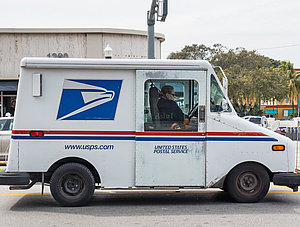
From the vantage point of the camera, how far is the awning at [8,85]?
25.2 metres

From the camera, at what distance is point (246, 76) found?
4950 centimetres

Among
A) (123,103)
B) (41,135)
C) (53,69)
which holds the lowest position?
(41,135)

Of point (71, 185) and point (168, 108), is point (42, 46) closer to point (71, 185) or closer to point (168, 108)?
point (71, 185)

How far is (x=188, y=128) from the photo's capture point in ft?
26.4

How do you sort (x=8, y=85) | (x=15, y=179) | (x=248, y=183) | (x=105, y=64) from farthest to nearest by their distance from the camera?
1. (x=8, y=85)
2. (x=248, y=183)
3. (x=105, y=64)
4. (x=15, y=179)

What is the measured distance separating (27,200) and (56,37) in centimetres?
1842

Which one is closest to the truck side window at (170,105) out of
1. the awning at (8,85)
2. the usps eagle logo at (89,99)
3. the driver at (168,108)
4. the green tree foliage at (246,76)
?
the driver at (168,108)

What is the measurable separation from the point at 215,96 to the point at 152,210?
7.42 feet

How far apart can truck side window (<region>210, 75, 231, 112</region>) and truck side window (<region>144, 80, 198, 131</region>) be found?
278 mm

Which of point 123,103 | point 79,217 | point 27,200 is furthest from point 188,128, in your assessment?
point 27,200

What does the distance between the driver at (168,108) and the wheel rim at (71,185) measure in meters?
1.77

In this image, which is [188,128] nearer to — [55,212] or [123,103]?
[123,103]

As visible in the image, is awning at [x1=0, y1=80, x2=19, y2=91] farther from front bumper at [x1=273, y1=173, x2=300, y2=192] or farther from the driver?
front bumper at [x1=273, y1=173, x2=300, y2=192]

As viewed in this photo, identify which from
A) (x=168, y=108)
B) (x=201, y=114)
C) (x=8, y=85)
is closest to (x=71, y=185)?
(x=168, y=108)
